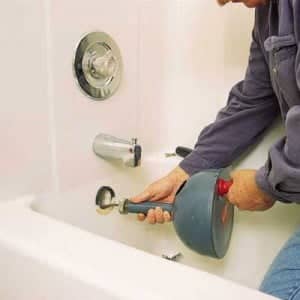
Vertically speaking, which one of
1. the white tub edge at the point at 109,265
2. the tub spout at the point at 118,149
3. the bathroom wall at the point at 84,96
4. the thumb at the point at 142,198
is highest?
the bathroom wall at the point at 84,96

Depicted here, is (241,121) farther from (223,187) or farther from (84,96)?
(84,96)

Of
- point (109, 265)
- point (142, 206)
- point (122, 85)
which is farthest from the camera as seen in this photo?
point (122, 85)

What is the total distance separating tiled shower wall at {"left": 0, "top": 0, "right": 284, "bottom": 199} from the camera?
2.46ft

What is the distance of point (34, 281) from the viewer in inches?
22.0

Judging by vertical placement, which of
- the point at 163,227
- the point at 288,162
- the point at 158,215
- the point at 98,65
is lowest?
the point at 163,227

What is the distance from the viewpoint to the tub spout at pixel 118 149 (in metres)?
0.87

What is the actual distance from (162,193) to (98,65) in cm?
28

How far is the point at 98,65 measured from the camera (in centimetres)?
87

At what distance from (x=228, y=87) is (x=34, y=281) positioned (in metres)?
0.61

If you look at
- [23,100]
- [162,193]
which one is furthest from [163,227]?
[23,100]

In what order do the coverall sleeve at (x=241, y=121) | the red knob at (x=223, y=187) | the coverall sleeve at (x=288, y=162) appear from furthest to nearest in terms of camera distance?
the coverall sleeve at (x=241, y=121), the red knob at (x=223, y=187), the coverall sleeve at (x=288, y=162)

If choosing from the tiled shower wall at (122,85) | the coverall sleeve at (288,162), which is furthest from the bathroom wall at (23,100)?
the coverall sleeve at (288,162)

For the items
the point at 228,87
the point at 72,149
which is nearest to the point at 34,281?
the point at 72,149

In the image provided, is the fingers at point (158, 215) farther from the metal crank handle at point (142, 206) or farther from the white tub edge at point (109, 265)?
the white tub edge at point (109, 265)
